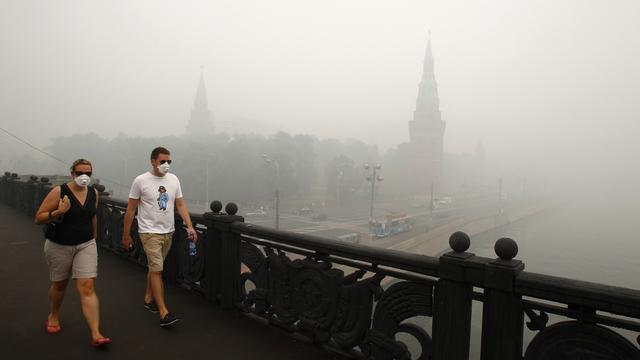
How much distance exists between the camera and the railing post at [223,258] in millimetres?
5074

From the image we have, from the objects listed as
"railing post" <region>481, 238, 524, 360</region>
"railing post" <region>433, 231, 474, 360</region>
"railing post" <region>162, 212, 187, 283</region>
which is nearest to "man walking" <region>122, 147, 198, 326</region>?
"railing post" <region>162, 212, 187, 283</region>

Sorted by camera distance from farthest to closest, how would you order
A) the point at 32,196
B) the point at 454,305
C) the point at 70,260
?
the point at 32,196, the point at 70,260, the point at 454,305

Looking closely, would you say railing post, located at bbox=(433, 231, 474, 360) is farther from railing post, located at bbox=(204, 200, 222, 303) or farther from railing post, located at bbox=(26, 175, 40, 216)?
railing post, located at bbox=(26, 175, 40, 216)

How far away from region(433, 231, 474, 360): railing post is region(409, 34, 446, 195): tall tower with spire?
411ft

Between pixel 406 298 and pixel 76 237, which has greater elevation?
pixel 76 237

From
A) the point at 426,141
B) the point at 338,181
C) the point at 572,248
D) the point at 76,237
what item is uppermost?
the point at 426,141

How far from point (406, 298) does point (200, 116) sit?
7546 inches

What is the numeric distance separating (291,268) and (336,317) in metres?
0.78

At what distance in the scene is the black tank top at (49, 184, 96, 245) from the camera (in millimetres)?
3861

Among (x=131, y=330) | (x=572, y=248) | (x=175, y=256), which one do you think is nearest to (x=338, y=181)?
(x=572, y=248)

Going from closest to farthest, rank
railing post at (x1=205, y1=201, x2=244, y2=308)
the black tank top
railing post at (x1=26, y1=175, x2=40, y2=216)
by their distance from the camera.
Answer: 1. the black tank top
2. railing post at (x1=205, y1=201, x2=244, y2=308)
3. railing post at (x1=26, y1=175, x2=40, y2=216)

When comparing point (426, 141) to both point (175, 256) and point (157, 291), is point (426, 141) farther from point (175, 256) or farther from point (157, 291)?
point (157, 291)

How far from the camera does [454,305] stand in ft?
9.91

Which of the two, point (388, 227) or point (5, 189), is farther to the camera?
point (388, 227)
